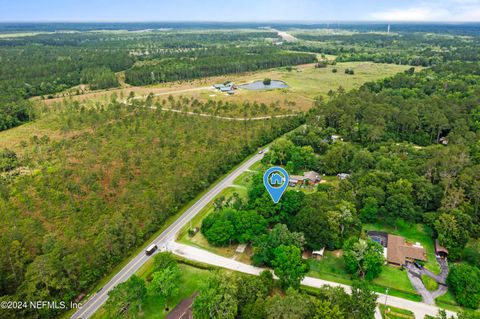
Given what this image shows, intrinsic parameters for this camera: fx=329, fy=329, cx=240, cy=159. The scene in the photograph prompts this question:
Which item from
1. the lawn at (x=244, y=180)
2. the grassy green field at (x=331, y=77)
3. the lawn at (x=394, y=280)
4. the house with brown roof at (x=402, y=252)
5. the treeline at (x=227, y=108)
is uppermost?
the grassy green field at (x=331, y=77)

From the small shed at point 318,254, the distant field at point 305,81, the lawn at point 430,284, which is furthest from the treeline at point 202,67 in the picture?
the lawn at point 430,284

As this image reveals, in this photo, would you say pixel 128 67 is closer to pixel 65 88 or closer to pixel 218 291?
pixel 65 88

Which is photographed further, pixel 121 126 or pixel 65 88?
pixel 65 88

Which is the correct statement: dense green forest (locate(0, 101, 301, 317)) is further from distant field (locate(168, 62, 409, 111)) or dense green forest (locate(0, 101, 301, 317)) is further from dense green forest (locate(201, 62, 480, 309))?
distant field (locate(168, 62, 409, 111))

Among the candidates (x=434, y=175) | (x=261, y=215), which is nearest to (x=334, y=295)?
(x=261, y=215)

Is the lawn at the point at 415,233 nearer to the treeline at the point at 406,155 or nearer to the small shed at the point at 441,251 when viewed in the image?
the small shed at the point at 441,251

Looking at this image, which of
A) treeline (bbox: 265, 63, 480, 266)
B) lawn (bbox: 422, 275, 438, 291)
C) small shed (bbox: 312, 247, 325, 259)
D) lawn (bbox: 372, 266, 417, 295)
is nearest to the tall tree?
lawn (bbox: 372, 266, 417, 295)
